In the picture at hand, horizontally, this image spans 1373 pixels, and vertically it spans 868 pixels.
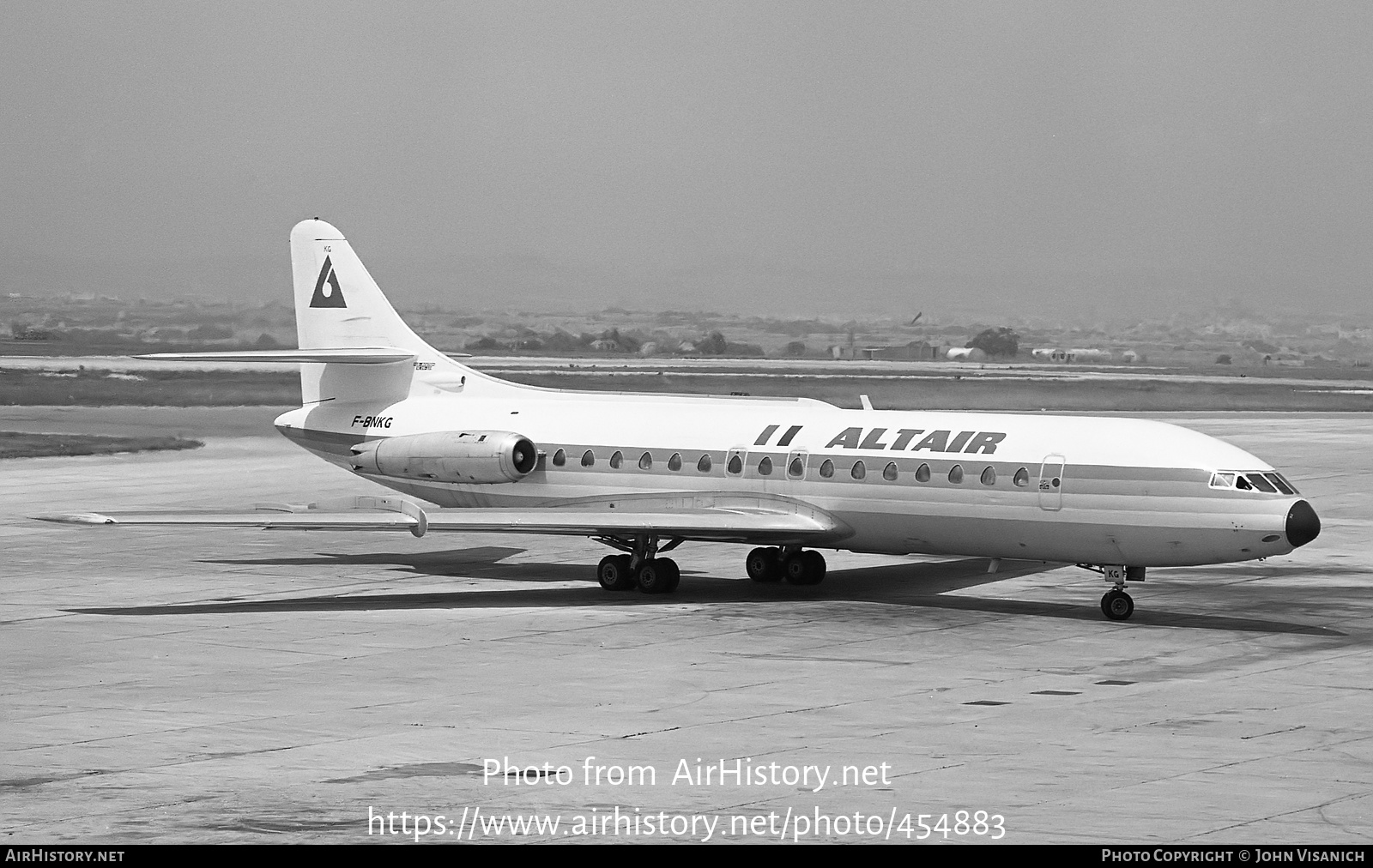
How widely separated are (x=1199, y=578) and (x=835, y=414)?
23.2ft

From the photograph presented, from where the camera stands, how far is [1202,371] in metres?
159

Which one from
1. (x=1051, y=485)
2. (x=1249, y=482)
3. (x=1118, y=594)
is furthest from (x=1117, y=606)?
(x=1249, y=482)

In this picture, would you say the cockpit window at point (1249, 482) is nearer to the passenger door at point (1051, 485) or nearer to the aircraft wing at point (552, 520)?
the passenger door at point (1051, 485)

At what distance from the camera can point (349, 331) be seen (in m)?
34.9

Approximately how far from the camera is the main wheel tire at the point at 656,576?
2911 centimetres

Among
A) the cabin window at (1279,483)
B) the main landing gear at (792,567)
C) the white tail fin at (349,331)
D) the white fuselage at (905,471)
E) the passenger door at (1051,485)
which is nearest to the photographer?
the cabin window at (1279,483)

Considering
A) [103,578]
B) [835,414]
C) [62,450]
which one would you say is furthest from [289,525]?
[62,450]

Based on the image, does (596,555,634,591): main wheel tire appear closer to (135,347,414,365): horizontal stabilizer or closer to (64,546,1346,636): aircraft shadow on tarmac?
(64,546,1346,636): aircraft shadow on tarmac

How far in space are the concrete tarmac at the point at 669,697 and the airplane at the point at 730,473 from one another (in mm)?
1152

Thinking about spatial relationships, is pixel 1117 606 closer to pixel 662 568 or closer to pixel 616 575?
pixel 662 568

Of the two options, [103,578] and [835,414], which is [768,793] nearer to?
[835,414]

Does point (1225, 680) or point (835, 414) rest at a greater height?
point (835, 414)

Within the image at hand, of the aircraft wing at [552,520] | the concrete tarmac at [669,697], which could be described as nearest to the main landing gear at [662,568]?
the concrete tarmac at [669,697]

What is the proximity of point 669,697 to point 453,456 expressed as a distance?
12.5 metres
